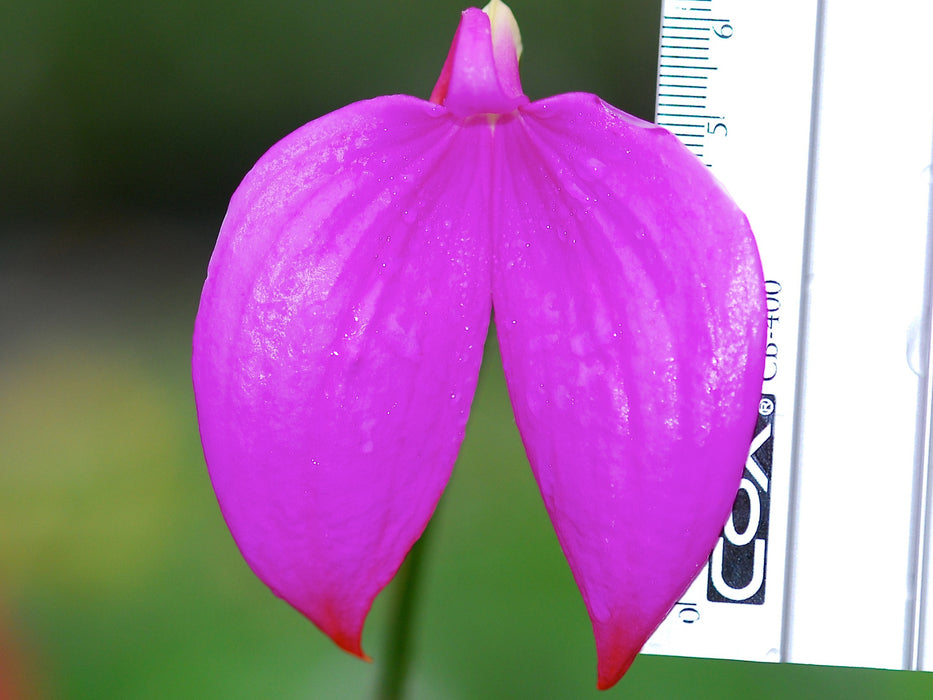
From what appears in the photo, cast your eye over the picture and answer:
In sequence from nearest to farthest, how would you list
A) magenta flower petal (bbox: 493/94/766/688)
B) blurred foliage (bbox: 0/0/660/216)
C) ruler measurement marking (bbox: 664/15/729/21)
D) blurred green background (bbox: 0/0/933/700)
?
1. magenta flower petal (bbox: 493/94/766/688)
2. ruler measurement marking (bbox: 664/15/729/21)
3. blurred green background (bbox: 0/0/933/700)
4. blurred foliage (bbox: 0/0/660/216)

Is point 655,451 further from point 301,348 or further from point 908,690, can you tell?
point 908,690

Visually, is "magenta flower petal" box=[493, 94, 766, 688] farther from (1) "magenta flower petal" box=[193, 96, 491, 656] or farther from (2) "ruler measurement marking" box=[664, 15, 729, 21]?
(2) "ruler measurement marking" box=[664, 15, 729, 21]

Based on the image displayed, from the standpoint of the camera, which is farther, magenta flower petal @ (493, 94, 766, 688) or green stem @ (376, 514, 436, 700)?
green stem @ (376, 514, 436, 700)

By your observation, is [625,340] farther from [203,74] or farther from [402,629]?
[203,74]

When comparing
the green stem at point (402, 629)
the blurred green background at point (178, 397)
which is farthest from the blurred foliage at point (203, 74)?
the green stem at point (402, 629)

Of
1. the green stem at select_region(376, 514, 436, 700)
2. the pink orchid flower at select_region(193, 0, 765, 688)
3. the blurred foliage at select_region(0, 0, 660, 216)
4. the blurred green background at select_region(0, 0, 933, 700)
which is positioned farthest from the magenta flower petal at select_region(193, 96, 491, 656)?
the blurred foliage at select_region(0, 0, 660, 216)

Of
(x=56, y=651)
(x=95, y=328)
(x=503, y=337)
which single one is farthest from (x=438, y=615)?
(x=95, y=328)

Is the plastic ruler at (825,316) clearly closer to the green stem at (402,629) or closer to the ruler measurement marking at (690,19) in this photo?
the ruler measurement marking at (690,19)
